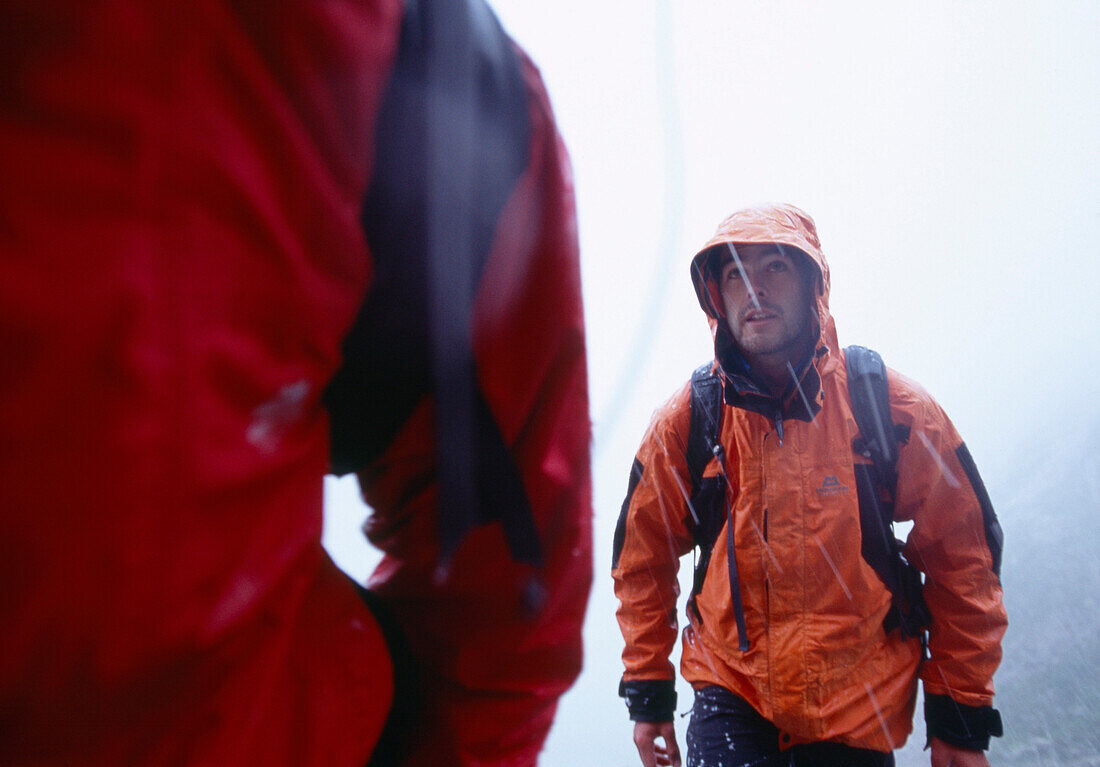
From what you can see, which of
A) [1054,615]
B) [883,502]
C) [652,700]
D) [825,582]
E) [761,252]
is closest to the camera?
[825,582]

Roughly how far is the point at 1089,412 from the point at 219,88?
46.1 m

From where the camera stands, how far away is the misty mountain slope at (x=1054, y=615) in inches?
403

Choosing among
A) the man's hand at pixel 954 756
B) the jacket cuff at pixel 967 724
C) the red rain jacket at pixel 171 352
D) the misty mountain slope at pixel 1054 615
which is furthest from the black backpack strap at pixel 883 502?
the misty mountain slope at pixel 1054 615

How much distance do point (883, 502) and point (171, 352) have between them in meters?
2.39

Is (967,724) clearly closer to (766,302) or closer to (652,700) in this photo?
(652,700)

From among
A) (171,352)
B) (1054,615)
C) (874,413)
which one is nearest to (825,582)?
(874,413)

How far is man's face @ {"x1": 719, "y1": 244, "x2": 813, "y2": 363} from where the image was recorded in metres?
2.43

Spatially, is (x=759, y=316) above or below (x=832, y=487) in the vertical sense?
above

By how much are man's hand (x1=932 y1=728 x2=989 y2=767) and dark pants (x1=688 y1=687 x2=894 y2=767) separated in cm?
20

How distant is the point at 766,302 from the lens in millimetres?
2502

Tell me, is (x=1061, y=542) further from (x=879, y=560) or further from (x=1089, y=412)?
(x=879, y=560)

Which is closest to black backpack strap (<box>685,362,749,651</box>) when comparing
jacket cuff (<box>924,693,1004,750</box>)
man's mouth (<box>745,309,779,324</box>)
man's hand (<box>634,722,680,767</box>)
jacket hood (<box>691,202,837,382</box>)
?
jacket hood (<box>691,202,837,382</box>)

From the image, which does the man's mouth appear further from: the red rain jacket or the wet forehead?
the red rain jacket

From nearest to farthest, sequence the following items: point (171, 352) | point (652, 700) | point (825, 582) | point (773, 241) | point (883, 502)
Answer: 1. point (171, 352)
2. point (825, 582)
3. point (883, 502)
4. point (652, 700)
5. point (773, 241)
